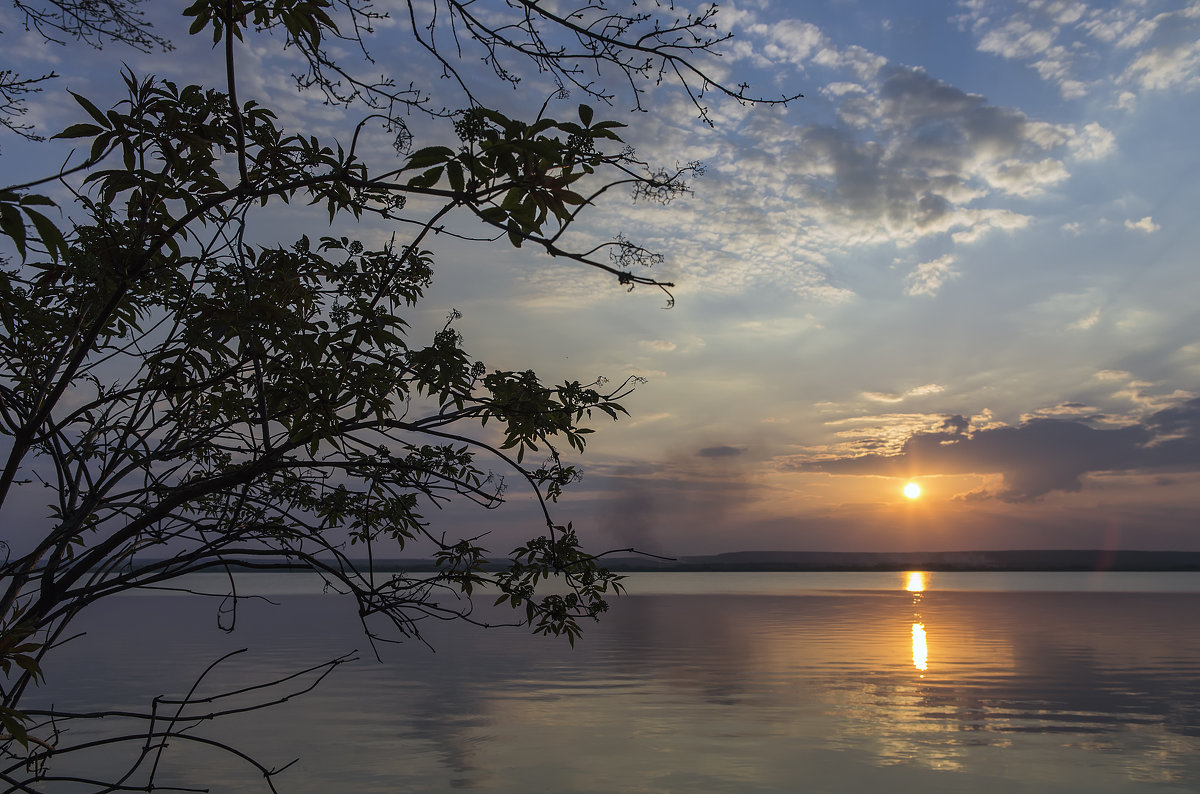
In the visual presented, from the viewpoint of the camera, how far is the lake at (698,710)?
1262 centimetres

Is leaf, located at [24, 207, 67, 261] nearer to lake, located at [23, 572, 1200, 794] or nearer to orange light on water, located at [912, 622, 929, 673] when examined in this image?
lake, located at [23, 572, 1200, 794]

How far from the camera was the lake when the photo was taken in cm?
1262

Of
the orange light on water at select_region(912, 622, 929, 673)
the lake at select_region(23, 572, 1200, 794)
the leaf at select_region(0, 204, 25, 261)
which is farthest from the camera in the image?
the orange light on water at select_region(912, 622, 929, 673)

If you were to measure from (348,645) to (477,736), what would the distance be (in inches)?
587

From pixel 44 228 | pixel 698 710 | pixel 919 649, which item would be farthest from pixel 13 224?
pixel 919 649

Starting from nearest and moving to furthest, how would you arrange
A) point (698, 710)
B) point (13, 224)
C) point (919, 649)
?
point (13, 224) → point (698, 710) → point (919, 649)

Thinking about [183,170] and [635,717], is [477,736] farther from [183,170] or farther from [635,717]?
[183,170]

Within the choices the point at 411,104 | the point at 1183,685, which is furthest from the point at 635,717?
Answer: the point at 411,104

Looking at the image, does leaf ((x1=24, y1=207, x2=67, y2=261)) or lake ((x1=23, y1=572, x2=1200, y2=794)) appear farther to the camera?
lake ((x1=23, y1=572, x2=1200, y2=794))

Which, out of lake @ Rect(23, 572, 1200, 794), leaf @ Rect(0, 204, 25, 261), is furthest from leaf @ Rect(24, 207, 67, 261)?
lake @ Rect(23, 572, 1200, 794)

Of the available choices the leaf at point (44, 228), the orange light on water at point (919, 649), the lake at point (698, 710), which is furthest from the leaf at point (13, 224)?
the orange light on water at point (919, 649)

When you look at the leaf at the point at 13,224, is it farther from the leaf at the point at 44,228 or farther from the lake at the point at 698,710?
the lake at the point at 698,710

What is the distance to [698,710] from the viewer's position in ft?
55.8

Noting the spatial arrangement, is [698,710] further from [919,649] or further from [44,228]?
[44,228]
